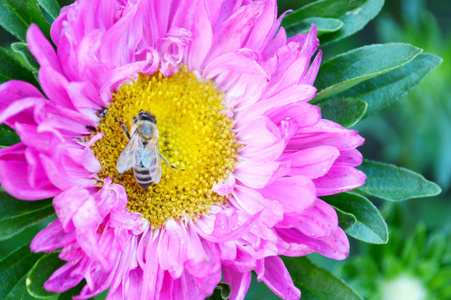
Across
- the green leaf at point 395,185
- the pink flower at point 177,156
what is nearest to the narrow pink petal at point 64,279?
the pink flower at point 177,156

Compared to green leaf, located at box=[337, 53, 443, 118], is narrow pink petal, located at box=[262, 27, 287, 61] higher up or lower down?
higher up

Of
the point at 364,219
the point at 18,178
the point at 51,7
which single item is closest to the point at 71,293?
the point at 18,178

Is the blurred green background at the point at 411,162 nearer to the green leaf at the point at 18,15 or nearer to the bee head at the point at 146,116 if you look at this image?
the bee head at the point at 146,116

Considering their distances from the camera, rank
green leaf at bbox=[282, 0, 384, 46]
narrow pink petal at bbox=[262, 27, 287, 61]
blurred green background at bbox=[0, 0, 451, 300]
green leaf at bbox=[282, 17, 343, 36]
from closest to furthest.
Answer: narrow pink petal at bbox=[262, 27, 287, 61] < green leaf at bbox=[282, 17, 343, 36] < green leaf at bbox=[282, 0, 384, 46] < blurred green background at bbox=[0, 0, 451, 300]

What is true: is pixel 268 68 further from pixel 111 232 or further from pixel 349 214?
pixel 111 232

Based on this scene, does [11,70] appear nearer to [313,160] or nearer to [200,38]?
[200,38]

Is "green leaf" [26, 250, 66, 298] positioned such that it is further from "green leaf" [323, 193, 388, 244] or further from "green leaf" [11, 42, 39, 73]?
"green leaf" [323, 193, 388, 244]

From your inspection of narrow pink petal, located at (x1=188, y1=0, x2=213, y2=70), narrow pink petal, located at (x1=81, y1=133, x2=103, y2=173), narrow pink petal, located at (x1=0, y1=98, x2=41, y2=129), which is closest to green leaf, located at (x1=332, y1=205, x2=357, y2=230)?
narrow pink petal, located at (x1=188, y1=0, x2=213, y2=70)
